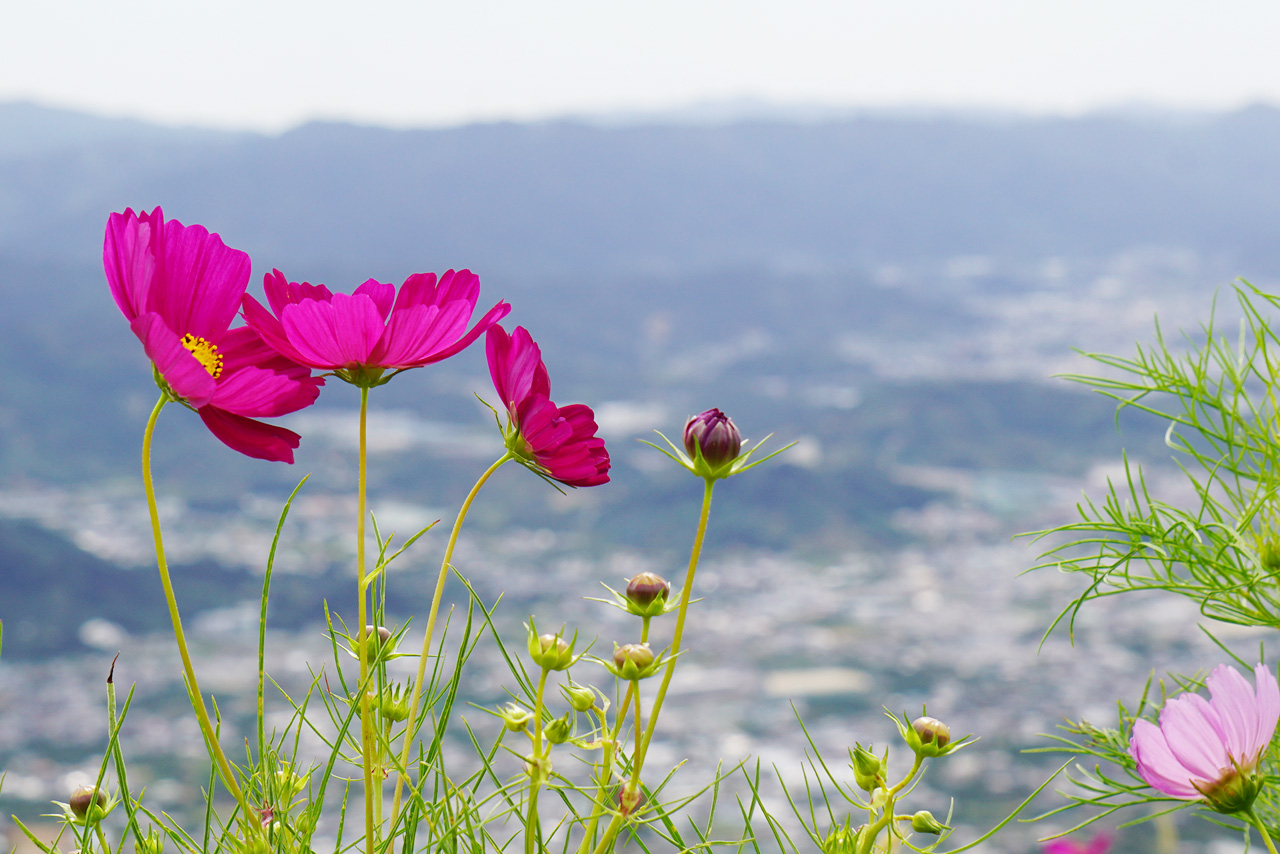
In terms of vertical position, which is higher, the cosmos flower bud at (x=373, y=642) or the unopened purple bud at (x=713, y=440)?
the unopened purple bud at (x=713, y=440)

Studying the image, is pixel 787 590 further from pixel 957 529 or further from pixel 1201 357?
pixel 1201 357

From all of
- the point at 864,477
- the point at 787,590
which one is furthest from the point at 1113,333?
the point at 787,590

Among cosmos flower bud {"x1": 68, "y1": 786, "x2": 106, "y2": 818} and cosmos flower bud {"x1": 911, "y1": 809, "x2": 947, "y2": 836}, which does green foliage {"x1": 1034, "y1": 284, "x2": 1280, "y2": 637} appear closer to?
cosmos flower bud {"x1": 911, "y1": 809, "x2": 947, "y2": 836}

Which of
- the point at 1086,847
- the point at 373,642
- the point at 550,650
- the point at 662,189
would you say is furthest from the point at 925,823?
the point at 662,189

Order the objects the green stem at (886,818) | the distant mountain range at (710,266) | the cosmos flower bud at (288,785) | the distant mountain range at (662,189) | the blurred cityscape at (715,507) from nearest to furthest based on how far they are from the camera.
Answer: the green stem at (886,818) → the cosmos flower bud at (288,785) → the blurred cityscape at (715,507) → the distant mountain range at (710,266) → the distant mountain range at (662,189)

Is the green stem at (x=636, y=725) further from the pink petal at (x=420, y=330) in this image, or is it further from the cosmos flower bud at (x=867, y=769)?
the pink petal at (x=420, y=330)

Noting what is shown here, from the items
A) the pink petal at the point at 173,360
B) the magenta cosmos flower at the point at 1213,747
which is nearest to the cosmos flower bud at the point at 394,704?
the pink petal at the point at 173,360

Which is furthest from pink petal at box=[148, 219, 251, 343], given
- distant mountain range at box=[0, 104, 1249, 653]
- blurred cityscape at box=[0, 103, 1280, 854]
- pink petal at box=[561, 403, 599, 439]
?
distant mountain range at box=[0, 104, 1249, 653]
